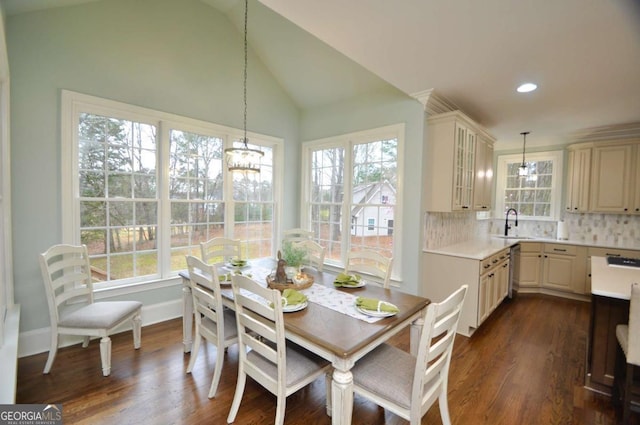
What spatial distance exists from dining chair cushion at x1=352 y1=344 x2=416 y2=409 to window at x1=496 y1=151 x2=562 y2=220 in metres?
4.79

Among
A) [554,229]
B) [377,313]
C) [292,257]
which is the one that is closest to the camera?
[377,313]

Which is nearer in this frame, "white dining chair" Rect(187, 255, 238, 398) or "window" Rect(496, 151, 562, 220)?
"white dining chair" Rect(187, 255, 238, 398)

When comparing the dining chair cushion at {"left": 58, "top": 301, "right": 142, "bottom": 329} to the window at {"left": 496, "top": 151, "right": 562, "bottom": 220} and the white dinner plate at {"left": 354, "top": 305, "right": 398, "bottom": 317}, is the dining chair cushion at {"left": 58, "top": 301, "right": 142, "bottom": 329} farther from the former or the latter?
the window at {"left": 496, "top": 151, "right": 562, "bottom": 220}

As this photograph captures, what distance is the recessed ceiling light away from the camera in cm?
281

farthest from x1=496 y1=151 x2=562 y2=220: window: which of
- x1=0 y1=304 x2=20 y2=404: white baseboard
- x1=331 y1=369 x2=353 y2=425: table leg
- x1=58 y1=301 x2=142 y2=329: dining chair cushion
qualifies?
x1=0 y1=304 x2=20 y2=404: white baseboard

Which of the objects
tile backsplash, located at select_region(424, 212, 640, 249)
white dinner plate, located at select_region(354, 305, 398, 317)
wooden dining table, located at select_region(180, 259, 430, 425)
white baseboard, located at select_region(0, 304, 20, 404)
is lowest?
white baseboard, located at select_region(0, 304, 20, 404)

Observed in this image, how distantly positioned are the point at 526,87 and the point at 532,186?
2984 millimetres

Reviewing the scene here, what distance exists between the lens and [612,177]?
4.16m

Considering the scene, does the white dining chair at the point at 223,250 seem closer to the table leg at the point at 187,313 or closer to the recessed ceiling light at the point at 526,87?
the table leg at the point at 187,313

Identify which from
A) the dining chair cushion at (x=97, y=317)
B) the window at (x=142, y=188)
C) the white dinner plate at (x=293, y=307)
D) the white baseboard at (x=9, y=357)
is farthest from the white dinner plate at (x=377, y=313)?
the dining chair cushion at (x=97, y=317)

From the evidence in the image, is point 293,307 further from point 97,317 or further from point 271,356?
point 97,317

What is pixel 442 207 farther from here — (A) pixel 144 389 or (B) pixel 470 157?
(A) pixel 144 389

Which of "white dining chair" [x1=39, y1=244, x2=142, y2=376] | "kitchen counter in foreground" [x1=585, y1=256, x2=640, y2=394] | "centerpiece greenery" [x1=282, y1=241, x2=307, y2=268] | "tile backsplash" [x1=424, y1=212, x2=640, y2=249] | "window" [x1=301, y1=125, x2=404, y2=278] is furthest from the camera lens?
"tile backsplash" [x1=424, y1=212, x2=640, y2=249]

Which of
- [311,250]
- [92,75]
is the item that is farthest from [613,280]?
[92,75]
